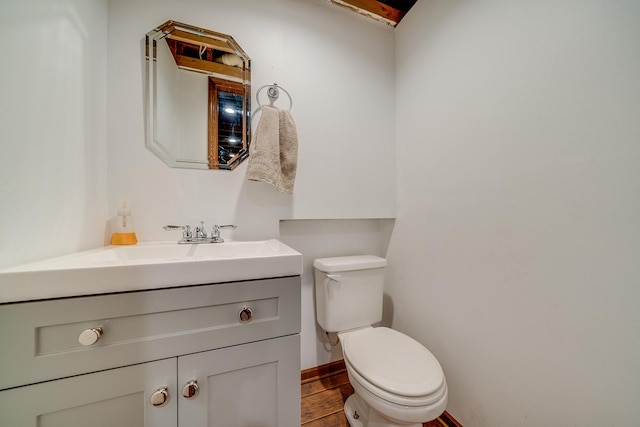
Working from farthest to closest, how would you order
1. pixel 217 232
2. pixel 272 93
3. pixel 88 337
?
1. pixel 272 93
2. pixel 217 232
3. pixel 88 337

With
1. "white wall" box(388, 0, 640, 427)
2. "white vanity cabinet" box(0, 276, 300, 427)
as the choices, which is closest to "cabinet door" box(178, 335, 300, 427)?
"white vanity cabinet" box(0, 276, 300, 427)

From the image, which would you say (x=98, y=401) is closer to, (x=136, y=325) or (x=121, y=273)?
(x=136, y=325)

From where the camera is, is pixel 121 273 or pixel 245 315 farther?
pixel 245 315

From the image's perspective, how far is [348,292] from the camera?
117 cm

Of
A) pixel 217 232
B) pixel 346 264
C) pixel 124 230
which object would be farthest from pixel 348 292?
pixel 124 230

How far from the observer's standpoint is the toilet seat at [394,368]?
731mm

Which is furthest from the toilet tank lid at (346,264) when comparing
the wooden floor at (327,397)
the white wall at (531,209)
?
the wooden floor at (327,397)

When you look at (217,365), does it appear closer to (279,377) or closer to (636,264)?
(279,377)

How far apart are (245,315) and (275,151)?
2.35 feet

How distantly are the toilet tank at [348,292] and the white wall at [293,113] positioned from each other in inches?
11.7

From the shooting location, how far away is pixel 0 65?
1.68ft

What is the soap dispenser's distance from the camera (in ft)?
2.81

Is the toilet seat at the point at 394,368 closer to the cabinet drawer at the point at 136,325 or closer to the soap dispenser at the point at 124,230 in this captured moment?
the cabinet drawer at the point at 136,325

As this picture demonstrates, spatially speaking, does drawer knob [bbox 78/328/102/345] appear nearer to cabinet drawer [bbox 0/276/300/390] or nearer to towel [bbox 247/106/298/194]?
cabinet drawer [bbox 0/276/300/390]
